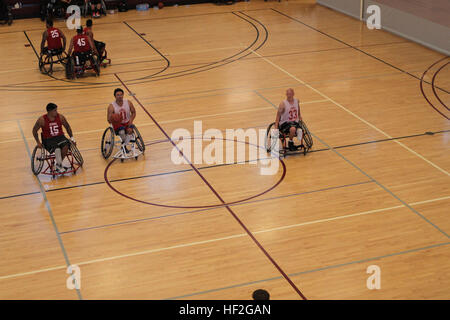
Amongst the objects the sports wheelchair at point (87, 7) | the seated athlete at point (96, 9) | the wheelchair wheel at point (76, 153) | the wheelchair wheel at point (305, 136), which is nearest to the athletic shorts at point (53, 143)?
the wheelchair wheel at point (76, 153)

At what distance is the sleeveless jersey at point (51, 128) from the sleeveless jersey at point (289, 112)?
12.7 ft

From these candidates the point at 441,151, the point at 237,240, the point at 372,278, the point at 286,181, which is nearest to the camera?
the point at 372,278

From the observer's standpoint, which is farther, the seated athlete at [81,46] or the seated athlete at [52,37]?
the seated athlete at [52,37]

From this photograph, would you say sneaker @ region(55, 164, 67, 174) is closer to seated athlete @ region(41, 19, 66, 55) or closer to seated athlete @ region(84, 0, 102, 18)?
seated athlete @ region(41, 19, 66, 55)

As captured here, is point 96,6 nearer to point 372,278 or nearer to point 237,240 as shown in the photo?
point 237,240

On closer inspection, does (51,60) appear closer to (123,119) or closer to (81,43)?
(81,43)

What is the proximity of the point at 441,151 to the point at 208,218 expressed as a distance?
15.2 feet

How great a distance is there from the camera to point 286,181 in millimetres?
10367

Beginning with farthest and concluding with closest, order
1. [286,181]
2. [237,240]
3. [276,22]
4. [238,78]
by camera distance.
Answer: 1. [276,22]
2. [238,78]
3. [286,181]
4. [237,240]

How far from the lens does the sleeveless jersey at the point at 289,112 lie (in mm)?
11073

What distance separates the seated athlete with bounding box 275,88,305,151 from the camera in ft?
36.3

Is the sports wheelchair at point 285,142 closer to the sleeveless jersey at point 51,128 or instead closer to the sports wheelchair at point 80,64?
the sleeveless jersey at point 51,128

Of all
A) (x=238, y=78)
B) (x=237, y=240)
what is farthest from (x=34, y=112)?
(x=237, y=240)

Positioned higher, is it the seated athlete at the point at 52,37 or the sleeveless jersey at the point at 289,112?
the seated athlete at the point at 52,37
